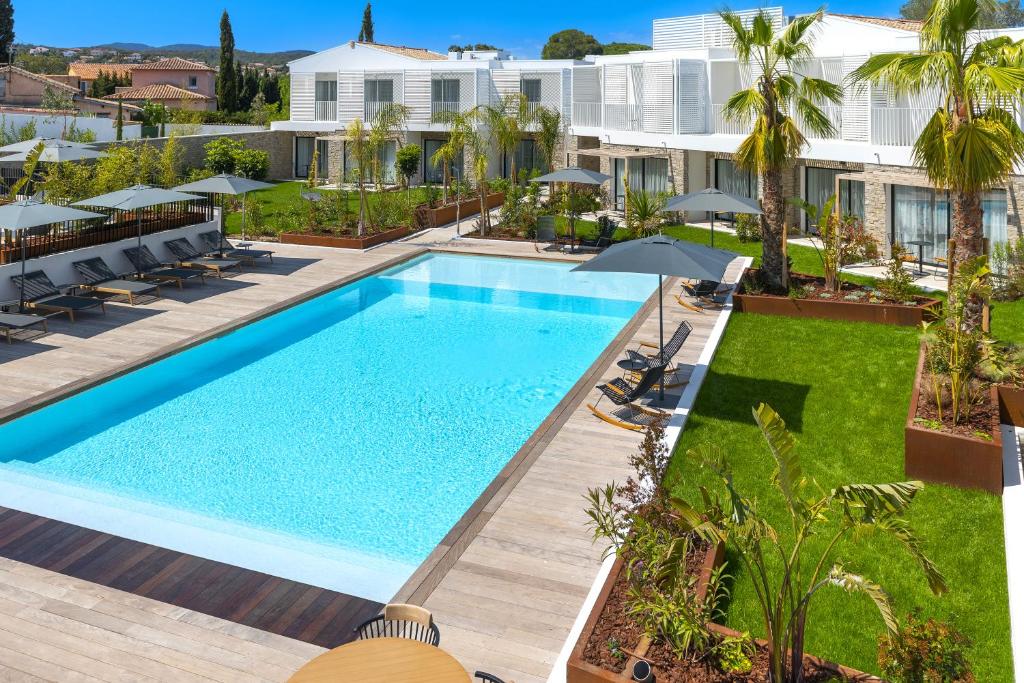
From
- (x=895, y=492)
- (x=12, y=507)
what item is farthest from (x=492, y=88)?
(x=895, y=492)

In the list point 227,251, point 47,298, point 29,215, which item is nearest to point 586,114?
point 227,251

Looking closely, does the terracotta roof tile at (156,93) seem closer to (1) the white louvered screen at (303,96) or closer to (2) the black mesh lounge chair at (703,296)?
(1) the white louvered screen at (303,96)

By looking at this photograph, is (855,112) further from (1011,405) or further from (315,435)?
(315,435)

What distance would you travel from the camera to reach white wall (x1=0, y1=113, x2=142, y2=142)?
40.4 m

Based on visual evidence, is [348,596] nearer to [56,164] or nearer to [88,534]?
[88,534]

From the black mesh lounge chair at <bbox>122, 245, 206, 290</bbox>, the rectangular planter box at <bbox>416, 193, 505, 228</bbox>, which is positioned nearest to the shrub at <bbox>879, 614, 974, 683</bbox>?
the black mesh lounge chair at <bbox>122, 245, 206, 290</bbox>

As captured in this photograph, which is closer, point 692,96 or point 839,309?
point 839,309

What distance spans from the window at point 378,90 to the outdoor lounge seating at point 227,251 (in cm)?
1937

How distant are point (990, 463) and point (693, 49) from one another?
2362 cm

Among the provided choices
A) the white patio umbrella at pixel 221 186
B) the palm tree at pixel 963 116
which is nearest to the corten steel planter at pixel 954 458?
the palm tree at pixel 963 116

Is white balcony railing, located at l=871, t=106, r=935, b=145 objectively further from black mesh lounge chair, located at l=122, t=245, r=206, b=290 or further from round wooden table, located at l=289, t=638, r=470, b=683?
round wooden table, located at l=289, t=638, r=470, b=683

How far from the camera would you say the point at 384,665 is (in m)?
5.29

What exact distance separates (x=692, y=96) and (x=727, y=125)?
1.70 m

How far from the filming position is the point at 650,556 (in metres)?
6.73
